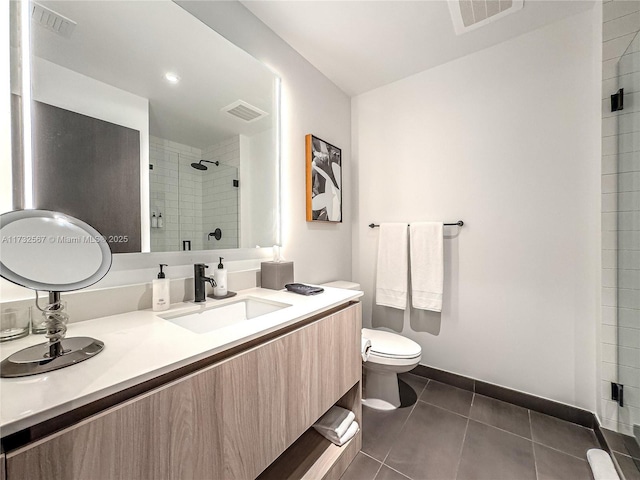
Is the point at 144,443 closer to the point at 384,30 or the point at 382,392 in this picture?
the point at 382,392

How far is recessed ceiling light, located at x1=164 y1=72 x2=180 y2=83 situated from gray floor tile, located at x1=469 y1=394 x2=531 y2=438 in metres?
2.34

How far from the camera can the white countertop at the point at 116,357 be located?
0.44 meters

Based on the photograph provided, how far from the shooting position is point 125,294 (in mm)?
964

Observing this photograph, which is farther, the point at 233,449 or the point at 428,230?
the point at 428,230

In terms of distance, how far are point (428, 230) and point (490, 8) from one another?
4.12 feet

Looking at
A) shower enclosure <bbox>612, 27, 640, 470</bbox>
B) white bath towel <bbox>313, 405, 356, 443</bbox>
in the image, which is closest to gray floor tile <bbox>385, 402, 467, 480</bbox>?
white bath towel <bbox>313, 405, 356, 443</bbox>

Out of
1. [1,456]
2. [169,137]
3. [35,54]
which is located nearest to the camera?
[1,456]

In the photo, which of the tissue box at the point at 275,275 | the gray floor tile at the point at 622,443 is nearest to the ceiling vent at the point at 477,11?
the tissue box at the point at 275,275

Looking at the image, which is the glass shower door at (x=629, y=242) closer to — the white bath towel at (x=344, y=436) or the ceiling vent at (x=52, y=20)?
the white bath towel at (x=344, y=436)

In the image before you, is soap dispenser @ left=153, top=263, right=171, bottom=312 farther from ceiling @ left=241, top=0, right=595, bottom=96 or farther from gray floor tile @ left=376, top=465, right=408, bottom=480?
ceiling @ left=241, top=0, right=595, bottom=96

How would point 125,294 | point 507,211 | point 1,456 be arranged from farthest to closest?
point 507,211 < point 125,294 < point 1,456

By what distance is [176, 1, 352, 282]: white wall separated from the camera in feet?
4.50

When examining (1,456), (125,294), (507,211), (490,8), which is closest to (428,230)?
(507,211)

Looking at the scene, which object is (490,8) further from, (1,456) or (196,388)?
(1,456)
